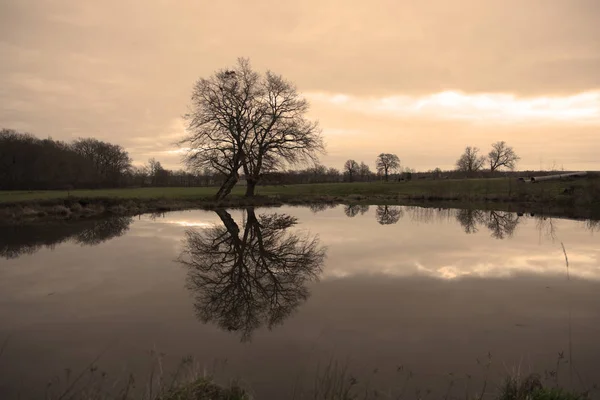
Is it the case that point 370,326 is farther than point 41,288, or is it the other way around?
point 41,288

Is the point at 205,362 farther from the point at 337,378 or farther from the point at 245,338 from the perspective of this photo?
the point at 337,378

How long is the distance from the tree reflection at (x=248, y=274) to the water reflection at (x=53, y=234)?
421cm

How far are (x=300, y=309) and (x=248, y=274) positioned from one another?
9.17ft

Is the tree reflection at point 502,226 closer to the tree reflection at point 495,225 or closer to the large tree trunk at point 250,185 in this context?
the tree reflection at point 495,225

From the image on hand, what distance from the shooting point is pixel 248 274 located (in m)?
9.34

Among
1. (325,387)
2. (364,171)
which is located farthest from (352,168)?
(325,387)

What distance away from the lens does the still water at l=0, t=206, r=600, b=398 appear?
4832 mm

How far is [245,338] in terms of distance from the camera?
5652mm

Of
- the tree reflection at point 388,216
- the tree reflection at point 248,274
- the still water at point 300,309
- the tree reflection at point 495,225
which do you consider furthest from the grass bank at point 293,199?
the tree reflection at point 248,274

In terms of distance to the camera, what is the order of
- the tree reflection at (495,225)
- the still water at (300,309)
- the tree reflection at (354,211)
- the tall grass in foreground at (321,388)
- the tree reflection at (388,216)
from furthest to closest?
the tree reflection at (354,211)
the tree reflection at (388,216)
the tree reflection at (495,225)
the still water at (300,309)
the tall grass in foreground at (321,388)

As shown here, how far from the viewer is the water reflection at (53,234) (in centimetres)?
1318

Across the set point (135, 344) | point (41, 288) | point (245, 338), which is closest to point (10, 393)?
point (135, 344)

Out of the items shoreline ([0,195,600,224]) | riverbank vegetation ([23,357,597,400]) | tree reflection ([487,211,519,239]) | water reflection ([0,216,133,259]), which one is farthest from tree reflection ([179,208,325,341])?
shoreline ([0,195,600,224])

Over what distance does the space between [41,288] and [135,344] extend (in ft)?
15.1
